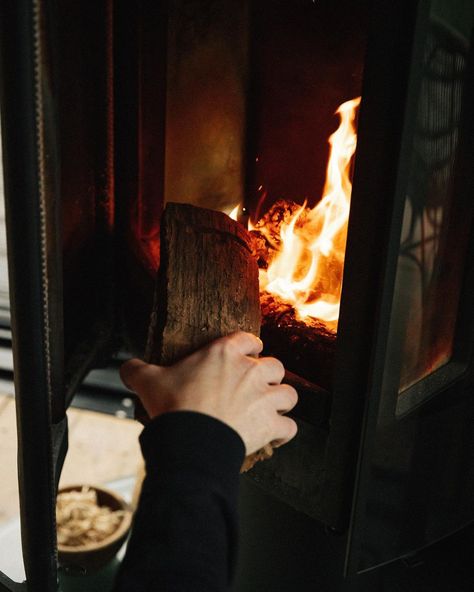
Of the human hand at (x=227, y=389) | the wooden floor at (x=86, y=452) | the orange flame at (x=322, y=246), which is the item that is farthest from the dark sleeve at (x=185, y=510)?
the wooden floor at (x=86, y=452)

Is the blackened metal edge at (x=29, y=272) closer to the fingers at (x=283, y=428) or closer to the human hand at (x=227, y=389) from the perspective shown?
the human hand at (x=227, y=389)

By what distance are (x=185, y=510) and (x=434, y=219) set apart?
0.53 m

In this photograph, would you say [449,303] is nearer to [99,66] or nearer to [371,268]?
[371,268]

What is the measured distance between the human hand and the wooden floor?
104cm

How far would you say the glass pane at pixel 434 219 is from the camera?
0.80 m

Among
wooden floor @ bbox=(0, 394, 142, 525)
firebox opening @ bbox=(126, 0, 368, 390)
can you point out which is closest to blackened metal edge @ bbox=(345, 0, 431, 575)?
firebox opening @ bbox=(126, 0, 368, 390)

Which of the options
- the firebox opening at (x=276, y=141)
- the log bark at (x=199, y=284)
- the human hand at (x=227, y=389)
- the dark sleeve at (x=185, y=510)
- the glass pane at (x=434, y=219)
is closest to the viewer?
the dark sleeve at (x=185, y=510)

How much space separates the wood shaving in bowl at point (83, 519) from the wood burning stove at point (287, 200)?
328mm

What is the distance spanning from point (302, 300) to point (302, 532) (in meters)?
0.40

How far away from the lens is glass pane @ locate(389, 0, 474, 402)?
0.80 meters

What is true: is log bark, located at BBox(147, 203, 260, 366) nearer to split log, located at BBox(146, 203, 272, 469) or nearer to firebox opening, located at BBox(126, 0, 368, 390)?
split log, located at BBox(146, 203, 272, 469)

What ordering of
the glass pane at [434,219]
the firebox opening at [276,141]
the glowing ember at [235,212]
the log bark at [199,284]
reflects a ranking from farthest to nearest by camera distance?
the glowing ember at [235,212], the firebox opening at [276,141], the log bark at [199,284], the glass pane at [434,219]

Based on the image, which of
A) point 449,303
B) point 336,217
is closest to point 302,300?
point 336,217

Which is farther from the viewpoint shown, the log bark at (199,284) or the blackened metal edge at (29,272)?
the log bark at (199,284)
